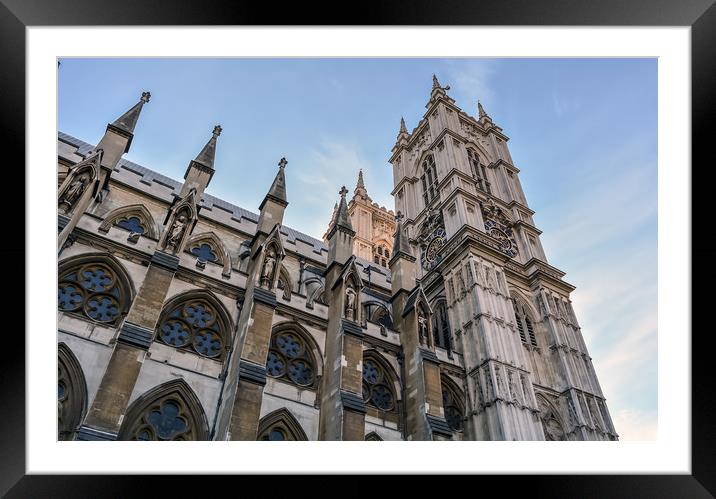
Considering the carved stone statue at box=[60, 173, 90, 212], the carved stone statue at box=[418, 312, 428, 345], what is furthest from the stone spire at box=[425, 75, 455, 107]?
the carved stone statue at box=[60, 173, 90, 212]

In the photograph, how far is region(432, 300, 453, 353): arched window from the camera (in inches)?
834

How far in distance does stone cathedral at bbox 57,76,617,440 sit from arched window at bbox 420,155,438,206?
1.65m

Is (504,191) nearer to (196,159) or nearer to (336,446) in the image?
(196,159)

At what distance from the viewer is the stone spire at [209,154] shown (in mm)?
19047

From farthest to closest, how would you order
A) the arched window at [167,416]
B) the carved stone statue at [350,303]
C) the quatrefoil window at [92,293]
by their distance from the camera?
the carved stone statue at [350,303] < the quatrefoil window at [92,293] < the arched window at [167,416]

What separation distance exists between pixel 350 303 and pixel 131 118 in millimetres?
10799

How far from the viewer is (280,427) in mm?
13578

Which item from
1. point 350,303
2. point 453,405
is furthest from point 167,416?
point 453,405

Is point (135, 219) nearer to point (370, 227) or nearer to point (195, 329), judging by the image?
point (195, 329)

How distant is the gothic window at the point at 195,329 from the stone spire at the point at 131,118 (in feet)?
24.1
